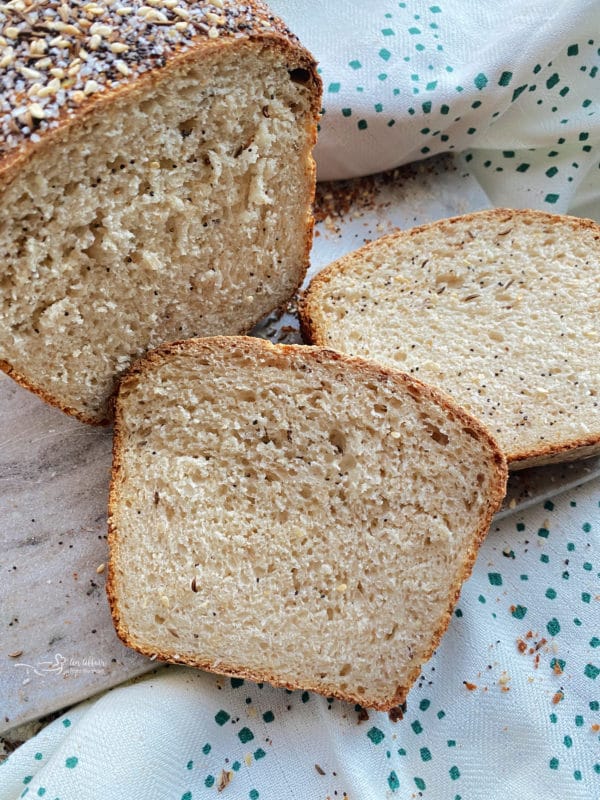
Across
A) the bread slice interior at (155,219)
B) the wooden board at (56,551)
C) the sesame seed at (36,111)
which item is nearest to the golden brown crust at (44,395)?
the bread slice interior at (155,219)

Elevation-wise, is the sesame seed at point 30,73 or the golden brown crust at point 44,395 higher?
the sesame seed at point 30,73

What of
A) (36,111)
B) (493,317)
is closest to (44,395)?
(36,111)

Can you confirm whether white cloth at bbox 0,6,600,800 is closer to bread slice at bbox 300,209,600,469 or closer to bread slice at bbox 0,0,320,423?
bread slice at bbox 300,209,600,469

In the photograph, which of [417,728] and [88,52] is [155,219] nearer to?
[88,52]

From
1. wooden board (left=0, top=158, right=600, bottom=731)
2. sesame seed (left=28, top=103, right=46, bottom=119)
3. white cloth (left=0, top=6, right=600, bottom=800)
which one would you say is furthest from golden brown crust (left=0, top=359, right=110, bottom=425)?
white cloth (left=0, top=6, right=600, bottom=800)

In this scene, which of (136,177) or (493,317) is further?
(493,317)

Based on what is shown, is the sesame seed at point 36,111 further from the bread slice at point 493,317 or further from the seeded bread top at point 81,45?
the bread slice at point 493,317

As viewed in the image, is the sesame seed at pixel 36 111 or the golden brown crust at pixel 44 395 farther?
the golden brown crust at pixel 44 395

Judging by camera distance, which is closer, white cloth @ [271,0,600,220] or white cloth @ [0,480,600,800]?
white cloth @ [0,480,600,800]
